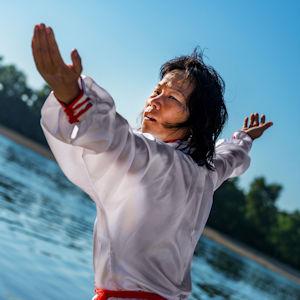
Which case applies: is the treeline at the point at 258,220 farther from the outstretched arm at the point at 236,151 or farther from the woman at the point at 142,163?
the woman at the point at 142,163

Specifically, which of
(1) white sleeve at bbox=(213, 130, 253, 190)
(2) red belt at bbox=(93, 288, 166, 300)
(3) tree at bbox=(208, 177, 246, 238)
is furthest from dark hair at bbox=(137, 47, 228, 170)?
(3) tree at bbox=(208, 177, 246, 238)

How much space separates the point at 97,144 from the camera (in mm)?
1327

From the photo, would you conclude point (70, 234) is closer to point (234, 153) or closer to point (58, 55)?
point (234, 153)

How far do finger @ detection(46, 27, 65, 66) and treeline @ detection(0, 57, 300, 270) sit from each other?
69768 mm

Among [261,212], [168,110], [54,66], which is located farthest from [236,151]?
[261,212]

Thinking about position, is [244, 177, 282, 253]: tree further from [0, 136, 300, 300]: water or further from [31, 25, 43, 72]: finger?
[31, 25, 43, 72]: finger

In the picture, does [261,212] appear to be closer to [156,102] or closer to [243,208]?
[243,208]

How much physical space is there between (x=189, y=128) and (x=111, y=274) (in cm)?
65

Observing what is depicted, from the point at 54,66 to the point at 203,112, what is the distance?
0.80m

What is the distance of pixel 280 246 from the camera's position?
242 ft

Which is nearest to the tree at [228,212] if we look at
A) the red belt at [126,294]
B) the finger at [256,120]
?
the finger at [256,120]

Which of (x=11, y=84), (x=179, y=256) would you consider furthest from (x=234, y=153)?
(x=11, y=84)

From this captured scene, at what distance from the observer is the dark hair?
1.86 metres

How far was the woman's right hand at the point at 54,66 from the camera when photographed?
123cm
